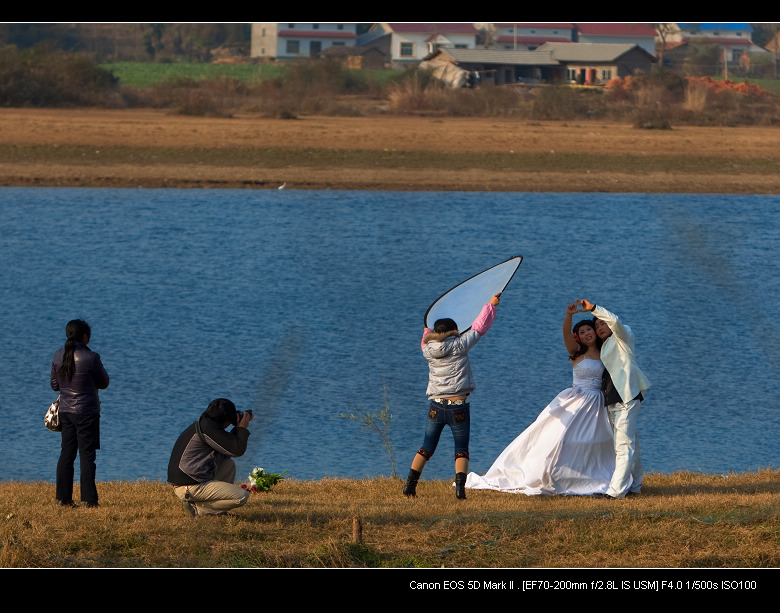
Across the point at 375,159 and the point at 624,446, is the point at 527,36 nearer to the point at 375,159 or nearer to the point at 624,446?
the point at 375,159

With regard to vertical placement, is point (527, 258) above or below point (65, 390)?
below

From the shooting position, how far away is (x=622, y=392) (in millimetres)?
9352

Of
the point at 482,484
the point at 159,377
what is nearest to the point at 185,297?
the point at 159,377

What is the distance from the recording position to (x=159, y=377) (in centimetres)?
1848

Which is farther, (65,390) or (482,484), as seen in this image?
(482,484)

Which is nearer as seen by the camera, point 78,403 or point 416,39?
point 78,403

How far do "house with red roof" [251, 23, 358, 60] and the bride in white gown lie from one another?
61.8m

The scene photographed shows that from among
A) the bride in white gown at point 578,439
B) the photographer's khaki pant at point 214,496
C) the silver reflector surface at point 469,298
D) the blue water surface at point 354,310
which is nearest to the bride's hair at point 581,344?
the bride in white gown at point 578,439

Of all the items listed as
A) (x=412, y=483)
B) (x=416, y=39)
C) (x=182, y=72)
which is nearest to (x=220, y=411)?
(x=412, y=483)

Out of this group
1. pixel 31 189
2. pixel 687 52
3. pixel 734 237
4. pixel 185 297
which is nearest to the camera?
pixel 185 297

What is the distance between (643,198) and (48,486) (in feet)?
85.1

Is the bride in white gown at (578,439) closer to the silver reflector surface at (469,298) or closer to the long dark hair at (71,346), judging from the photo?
the silver reflector surface at (469,298)

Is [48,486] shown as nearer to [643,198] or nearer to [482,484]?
[482,484]

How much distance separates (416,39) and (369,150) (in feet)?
117
